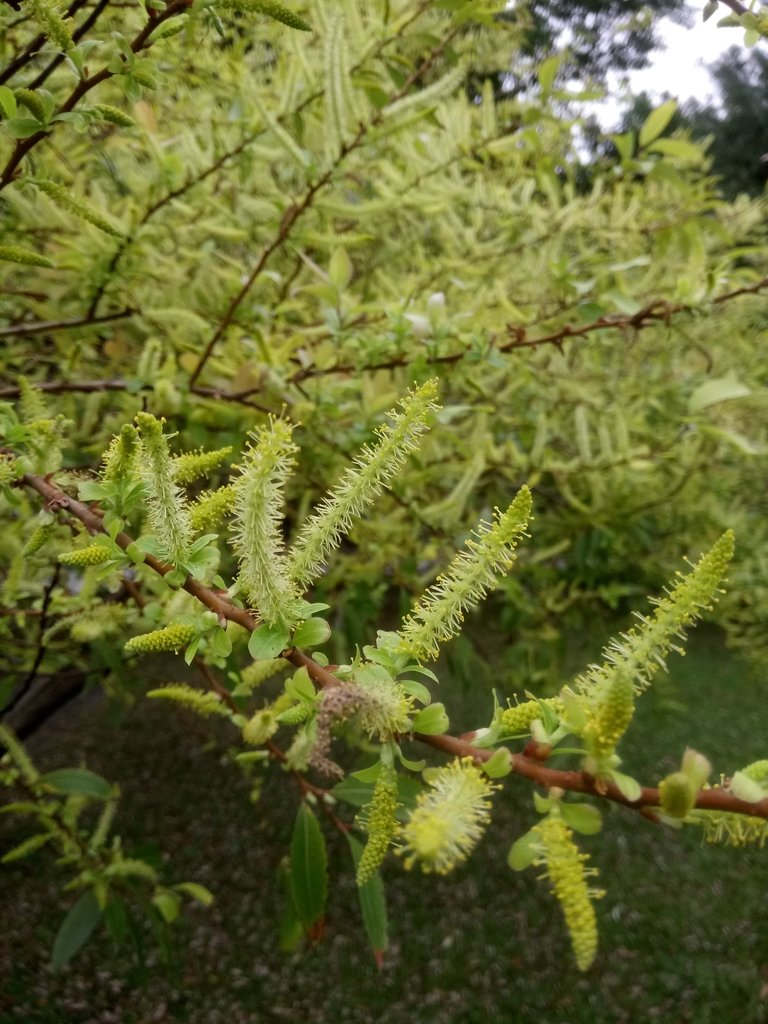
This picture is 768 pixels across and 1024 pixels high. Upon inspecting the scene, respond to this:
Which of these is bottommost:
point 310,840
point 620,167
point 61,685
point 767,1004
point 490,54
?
point 767,1004

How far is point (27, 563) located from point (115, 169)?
112 centimetres

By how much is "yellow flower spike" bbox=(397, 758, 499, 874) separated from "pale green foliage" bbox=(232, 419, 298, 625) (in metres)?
0.12

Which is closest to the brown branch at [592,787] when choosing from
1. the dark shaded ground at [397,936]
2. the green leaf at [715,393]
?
the green leaf at [715,393]

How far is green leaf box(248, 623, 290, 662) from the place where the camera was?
0.38 meters

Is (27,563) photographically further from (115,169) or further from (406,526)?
(115,169)

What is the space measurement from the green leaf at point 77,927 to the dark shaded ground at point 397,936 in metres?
1.26

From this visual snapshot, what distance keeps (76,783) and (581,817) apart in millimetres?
1321

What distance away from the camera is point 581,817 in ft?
1.28

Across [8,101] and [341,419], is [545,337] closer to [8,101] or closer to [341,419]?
[341,419]

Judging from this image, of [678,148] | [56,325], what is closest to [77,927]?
[56,325]

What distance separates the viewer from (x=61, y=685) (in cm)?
190

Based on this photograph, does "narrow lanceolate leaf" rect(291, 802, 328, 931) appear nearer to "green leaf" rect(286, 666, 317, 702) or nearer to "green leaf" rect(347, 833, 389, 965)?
"green leaf" rect(347, 833, 389, 965)

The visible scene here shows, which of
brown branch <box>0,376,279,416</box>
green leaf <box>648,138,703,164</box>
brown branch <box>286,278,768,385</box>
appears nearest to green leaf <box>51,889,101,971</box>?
brown branch <box>0,376,279,416</box>

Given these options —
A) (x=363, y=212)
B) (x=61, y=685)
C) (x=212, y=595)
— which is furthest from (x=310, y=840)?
(x=61, y=685)
